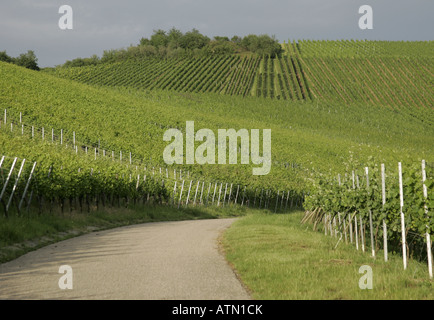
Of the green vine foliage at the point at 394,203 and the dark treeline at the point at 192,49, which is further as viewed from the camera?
the dark treeline at the point at 192,49

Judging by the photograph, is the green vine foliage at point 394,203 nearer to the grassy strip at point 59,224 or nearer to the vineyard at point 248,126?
the vineyard at point 248,126

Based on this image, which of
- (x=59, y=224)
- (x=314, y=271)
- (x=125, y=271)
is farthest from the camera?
(x=59, y=224)

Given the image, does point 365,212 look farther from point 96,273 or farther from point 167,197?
point 167,197

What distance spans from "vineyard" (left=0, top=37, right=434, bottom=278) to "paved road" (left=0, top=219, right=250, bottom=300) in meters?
3.85

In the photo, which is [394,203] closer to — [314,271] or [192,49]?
[314,271]

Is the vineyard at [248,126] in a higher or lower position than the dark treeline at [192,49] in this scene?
lower

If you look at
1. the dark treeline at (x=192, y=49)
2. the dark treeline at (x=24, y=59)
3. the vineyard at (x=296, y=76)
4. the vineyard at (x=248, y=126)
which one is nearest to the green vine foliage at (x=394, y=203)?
the vineyard at (x=248, y=126)

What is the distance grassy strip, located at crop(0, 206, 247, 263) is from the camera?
11969 mm

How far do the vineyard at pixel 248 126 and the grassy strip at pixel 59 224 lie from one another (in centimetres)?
84

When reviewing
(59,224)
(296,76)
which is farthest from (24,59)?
(59,224)

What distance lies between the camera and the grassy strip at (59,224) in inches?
471

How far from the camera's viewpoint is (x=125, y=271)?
30.3ft

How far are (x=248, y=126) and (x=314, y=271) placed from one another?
184 ft
